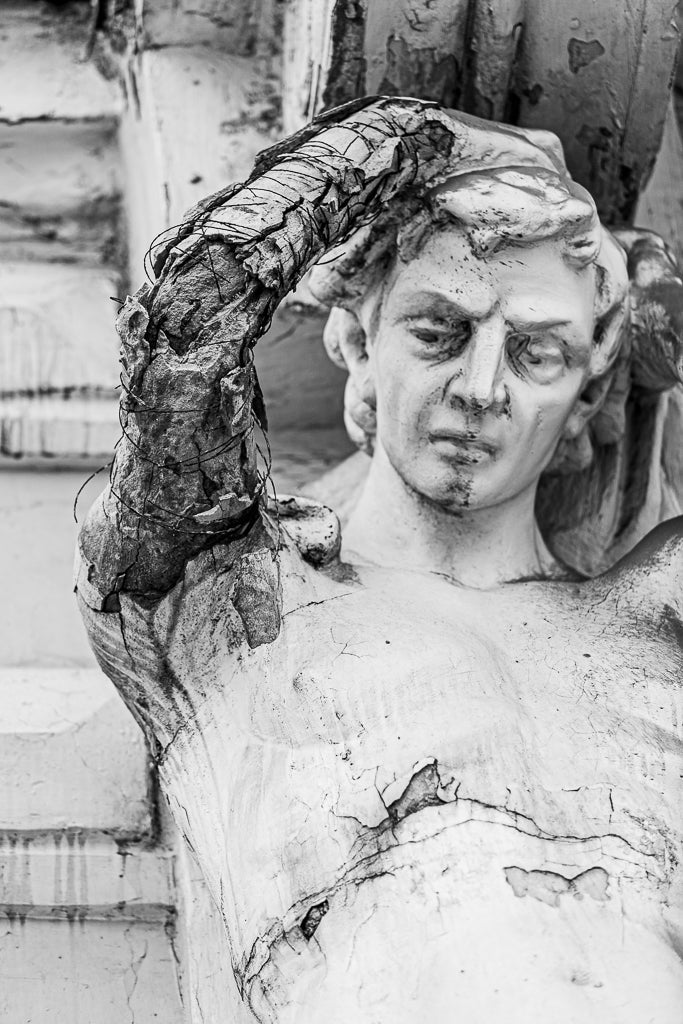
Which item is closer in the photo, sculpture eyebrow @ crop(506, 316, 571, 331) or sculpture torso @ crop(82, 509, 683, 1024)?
sculpture torso @ crop(82, 509, 683, 1024)

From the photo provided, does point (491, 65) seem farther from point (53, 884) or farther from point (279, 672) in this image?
point (53, 884)

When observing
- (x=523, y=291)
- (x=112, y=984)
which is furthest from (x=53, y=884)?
(x=523, y=291)

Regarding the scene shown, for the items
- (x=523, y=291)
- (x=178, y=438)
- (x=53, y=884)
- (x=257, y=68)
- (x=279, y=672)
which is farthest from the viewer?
(x=257, y=68)

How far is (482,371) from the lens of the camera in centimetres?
216

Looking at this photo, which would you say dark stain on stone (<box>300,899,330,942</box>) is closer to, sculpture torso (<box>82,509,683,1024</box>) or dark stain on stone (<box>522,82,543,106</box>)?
sculpture torso (<box>82,509,683,1024</box>)

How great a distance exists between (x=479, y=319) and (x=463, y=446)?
0.50 ft

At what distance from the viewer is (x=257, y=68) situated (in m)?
2.75

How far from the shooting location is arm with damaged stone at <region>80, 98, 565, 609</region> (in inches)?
73.1

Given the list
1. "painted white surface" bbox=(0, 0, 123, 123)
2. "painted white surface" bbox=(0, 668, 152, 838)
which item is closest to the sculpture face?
"painted white surface" bbox=(0, 668, 152, 838)

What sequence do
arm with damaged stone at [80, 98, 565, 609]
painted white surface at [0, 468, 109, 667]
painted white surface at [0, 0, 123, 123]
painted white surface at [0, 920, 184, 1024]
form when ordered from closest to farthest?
arm with damaged stone at [80, 98, 565, 609] < painted white surface at [0, 920, 184, 1024] < painted white surface at [0, 468, 109, 667] < painted white surface at [0, 0, 123, 123]

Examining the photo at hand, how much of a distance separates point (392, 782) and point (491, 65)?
0.93 metres

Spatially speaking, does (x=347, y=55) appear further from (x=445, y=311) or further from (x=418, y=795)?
(x=418, y=795)

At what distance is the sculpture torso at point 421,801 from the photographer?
1.91 m

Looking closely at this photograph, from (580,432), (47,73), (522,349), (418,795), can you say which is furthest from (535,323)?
(47,73)
